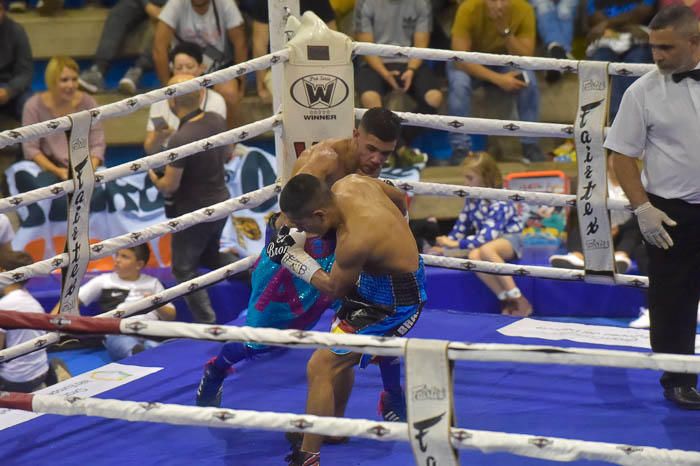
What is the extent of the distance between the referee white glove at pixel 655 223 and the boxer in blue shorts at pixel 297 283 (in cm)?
91

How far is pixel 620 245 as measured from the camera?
21.3 ft

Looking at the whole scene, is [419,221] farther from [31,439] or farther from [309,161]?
[31,439]

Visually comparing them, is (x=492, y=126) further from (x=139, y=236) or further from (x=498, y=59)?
(x=139, y=236)

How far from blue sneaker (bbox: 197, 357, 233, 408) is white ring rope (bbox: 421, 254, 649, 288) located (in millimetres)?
1110

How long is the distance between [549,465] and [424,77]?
440 cm

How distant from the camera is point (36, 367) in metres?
5.14

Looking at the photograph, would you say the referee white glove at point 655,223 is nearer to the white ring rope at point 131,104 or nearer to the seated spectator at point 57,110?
the white ring rope at point 131,104

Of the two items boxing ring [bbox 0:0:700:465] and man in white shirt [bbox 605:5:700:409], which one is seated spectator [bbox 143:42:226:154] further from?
man in white shirt [bbox 605:5:700:409]

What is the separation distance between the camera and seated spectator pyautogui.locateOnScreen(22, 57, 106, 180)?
6984mm

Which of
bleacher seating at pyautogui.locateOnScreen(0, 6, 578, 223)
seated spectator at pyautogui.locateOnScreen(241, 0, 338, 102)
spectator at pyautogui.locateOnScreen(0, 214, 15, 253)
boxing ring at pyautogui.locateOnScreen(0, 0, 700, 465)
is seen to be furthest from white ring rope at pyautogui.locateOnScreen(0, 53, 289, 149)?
seated spectator at pyautogui.locateOnScreen(241, 0, 338, 102)

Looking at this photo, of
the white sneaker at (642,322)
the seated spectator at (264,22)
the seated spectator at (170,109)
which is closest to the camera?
the white sneaker at (642,322)

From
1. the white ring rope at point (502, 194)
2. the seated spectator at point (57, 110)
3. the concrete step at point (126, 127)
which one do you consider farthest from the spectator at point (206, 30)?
the white ring rope at point (502, 194)

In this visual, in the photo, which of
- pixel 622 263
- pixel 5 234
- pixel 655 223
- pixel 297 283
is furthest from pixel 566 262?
pixel 5 234

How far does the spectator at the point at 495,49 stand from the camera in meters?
7.46
